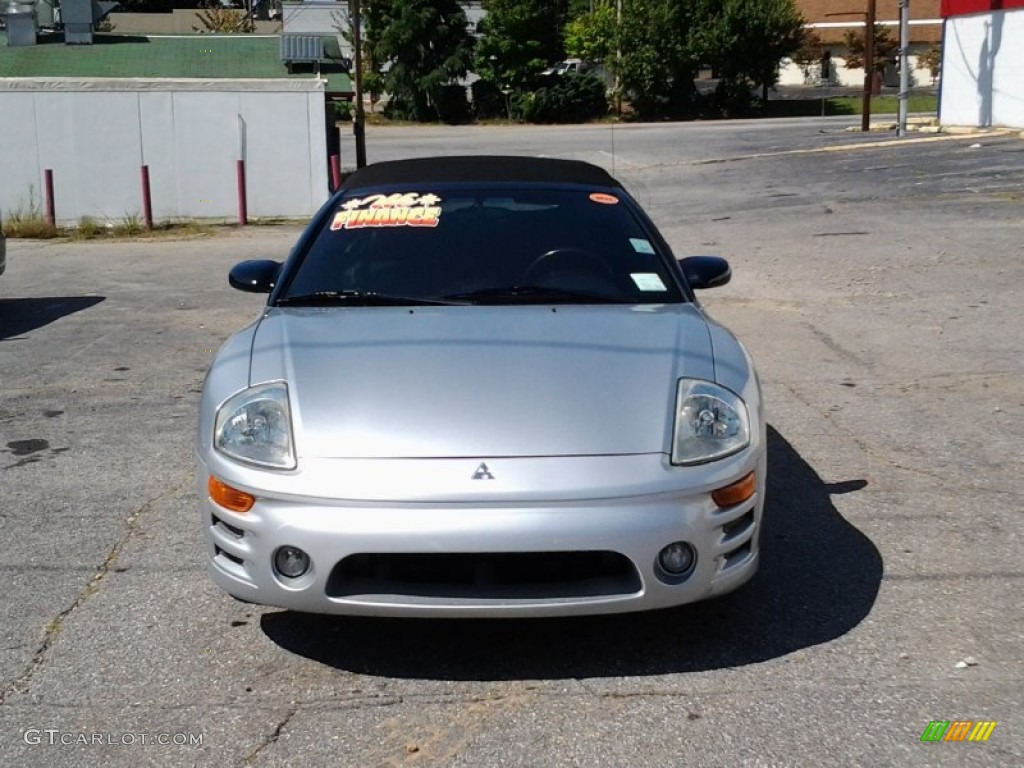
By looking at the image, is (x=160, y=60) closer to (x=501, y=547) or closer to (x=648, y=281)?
(x=648, y=281)

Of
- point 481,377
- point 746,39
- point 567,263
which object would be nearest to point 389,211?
point 567,263

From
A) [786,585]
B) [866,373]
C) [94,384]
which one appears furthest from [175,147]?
[786,585]

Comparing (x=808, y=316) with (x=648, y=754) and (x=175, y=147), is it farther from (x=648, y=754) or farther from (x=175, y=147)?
(x=175, y=147)

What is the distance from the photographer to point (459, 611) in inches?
146

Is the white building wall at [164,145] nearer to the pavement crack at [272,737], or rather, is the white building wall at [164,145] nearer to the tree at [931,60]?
the pavement crack at [272,737]

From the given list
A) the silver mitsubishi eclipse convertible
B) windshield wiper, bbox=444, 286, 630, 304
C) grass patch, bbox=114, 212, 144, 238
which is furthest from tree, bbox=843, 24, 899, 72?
the silver mitsubishi eclipse convertible

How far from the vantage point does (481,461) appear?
373 centimetres

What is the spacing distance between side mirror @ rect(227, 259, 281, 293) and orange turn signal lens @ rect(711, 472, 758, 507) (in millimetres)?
2343

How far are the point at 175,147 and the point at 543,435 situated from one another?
1747 centimetres

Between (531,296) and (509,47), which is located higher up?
(509,47)

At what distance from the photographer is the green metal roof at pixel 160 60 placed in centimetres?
2269

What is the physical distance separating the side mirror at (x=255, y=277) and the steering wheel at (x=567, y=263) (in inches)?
44.4

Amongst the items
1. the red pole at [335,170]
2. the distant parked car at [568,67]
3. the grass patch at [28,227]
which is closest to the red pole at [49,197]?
the grass patch at [28,227]

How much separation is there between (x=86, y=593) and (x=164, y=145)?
1642 cm
